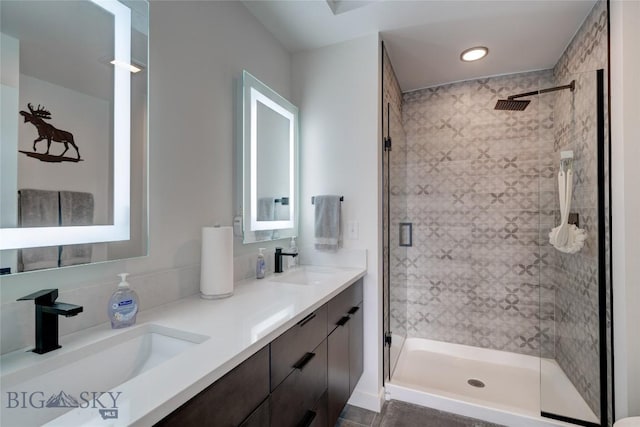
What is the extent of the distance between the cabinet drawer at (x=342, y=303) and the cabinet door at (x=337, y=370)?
0.05 m

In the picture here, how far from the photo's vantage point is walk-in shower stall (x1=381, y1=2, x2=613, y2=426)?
168 centimetres

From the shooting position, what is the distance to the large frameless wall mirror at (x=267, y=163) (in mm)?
1641

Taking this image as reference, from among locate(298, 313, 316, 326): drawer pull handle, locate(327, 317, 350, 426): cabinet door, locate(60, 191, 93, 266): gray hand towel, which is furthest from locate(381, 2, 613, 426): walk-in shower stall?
locate(60, 191, 93, 266): gray hand towel

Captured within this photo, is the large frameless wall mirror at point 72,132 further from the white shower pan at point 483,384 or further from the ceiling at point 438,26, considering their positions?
the white shower pan at point 483,384

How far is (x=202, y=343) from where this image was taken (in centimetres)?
84

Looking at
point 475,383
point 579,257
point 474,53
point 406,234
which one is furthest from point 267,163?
point 475,383

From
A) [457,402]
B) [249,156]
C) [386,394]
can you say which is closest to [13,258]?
[249,156]

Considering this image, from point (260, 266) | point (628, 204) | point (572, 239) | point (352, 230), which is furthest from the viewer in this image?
point (352, 230)

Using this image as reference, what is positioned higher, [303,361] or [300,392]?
[303,361]

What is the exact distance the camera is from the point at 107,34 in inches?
39.3

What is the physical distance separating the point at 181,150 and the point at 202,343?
84cm

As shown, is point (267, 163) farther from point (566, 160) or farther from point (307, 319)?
point (566, 160)

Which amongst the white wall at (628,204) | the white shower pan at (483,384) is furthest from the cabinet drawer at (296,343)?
the white wall at (628,204)

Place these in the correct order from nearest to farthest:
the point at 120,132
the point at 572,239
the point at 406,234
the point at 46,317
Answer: the point at 46,317, the point at 120,132, the point at 572,239, the point at 406,234
